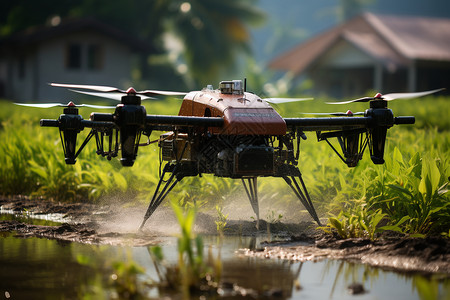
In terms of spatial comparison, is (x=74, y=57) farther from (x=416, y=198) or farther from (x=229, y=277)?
(x=229, y=277)

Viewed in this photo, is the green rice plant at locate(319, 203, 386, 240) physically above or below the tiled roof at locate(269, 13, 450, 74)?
below

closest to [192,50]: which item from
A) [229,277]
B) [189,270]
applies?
[229,277]

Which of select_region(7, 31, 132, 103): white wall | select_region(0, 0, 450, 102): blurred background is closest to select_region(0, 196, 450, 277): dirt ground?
select_region(0, 0, 450, 102): blurred background

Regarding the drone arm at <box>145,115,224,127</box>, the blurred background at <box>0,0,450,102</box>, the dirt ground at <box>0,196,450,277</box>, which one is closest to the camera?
the dirt ground at <box>0,196,450,277</box>

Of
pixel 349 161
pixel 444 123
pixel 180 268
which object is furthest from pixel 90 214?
pixel 444 123

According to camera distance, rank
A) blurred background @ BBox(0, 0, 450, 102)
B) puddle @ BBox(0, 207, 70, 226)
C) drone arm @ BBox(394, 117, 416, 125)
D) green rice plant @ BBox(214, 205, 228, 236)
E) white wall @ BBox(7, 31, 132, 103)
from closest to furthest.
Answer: drone arm @ BBox(394, 117, 416, 125) → green rice plant @ BBox(214, 205, 228, 236) → puddle @ BBox(0, 207, 70, 226) → blurred background @ BBox(0, 0, 450, 102) → white wall @ BBox(7, 31, 132, 103)

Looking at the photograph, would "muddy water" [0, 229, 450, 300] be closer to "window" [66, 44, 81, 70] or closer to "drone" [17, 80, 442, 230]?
"drone" [17, 80, 442, 230]

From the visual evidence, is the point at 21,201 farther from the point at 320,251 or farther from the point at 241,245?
the point at 320,251
